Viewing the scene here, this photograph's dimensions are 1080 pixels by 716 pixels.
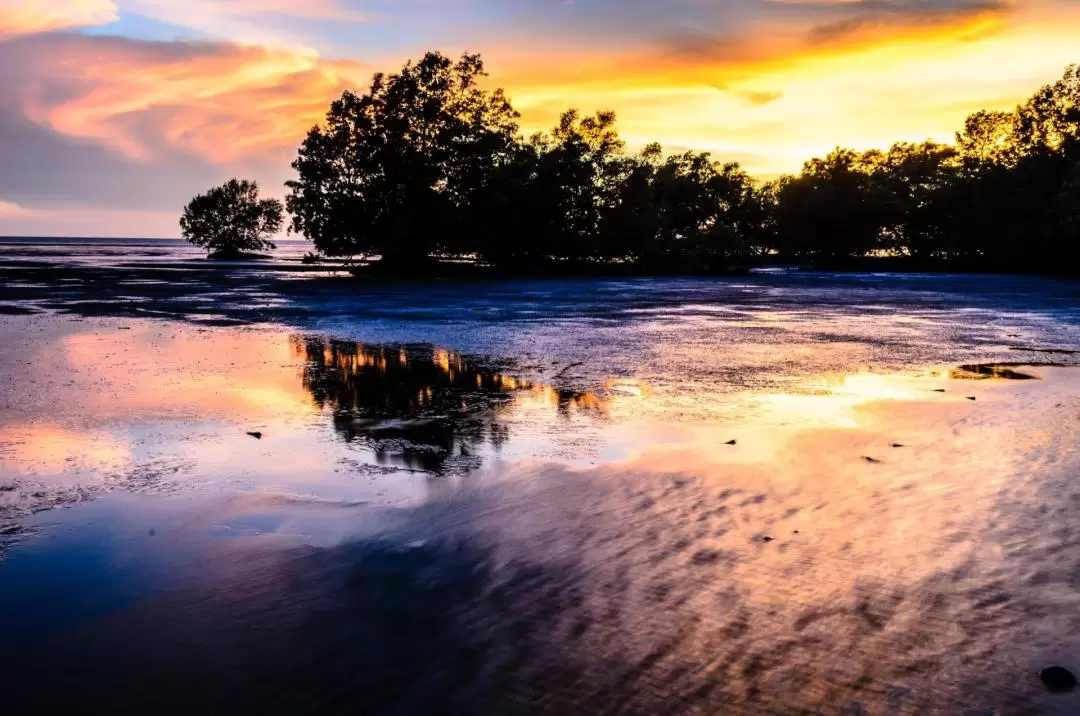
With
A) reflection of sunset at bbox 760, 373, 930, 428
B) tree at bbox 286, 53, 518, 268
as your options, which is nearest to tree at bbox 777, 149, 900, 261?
tree at bbox 286, 53, 518, 268

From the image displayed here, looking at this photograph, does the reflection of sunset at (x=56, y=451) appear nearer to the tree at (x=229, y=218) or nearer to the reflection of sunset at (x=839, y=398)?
the reflection of sunset at (x=839, y=398)

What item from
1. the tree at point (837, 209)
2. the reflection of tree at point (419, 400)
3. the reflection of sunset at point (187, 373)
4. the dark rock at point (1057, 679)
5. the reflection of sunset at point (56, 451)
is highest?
the tree at point (837, 209)

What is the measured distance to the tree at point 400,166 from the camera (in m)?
52.4

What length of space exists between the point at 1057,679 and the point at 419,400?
26.5 feet

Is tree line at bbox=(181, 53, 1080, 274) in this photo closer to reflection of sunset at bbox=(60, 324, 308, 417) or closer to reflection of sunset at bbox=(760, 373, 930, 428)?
reflection of sunset at bbox=(60, 324, 308, 417)

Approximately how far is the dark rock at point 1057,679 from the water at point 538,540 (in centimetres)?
5

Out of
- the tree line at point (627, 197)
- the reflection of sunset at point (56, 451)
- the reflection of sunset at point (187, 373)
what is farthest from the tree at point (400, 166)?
the reflection of sunset at point (56, 451)

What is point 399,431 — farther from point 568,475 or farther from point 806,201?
point 806,201

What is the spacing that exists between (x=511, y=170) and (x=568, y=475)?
56.7 metres

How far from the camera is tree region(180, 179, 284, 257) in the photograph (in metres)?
108

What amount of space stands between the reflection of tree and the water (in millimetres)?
Result: 78

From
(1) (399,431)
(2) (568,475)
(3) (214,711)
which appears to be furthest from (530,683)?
(1) (399,431)

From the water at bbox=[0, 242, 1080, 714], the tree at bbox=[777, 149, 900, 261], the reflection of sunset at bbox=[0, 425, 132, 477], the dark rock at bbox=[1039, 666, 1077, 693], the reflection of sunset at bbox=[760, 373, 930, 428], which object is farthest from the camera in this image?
the tree at bbox=[777, 149, 900, 261]

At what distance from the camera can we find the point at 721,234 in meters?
65.9
